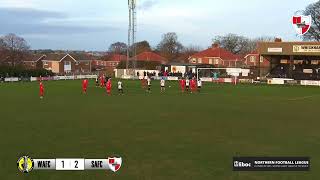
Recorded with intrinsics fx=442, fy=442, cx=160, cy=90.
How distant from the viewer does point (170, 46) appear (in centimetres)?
13888

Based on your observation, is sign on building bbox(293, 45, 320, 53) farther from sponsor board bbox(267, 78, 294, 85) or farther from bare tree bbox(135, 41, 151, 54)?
bare tree bbox(135, 41, 151, 54)

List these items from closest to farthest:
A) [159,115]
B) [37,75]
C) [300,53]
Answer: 1. [159,115]
2. [300,53]
3. [37,75]

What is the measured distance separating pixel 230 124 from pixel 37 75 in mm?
62656

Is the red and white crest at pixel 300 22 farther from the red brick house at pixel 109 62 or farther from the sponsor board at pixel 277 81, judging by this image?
the red brick house at pixel 109 62

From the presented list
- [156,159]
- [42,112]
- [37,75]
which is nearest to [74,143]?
[156,159]

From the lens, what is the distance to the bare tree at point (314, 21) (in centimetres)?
8706

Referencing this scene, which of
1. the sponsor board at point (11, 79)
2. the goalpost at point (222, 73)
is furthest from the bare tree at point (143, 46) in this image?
the sponsor board at point (11, 79)

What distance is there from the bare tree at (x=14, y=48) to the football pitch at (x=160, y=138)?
3038 inches

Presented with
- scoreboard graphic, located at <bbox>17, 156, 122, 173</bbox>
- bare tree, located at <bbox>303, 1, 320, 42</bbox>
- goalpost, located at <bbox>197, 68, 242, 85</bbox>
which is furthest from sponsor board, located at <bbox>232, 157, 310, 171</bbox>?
bare tree, located at <bbox>303, 1, 320, 42</bbox>

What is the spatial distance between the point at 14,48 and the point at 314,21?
6701 cm

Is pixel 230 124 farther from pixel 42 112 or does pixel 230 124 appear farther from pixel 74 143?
pixel 42 112

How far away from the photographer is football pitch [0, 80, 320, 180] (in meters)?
12.5

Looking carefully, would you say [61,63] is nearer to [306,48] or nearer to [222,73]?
[222,73]

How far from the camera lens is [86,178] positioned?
1192 cm
